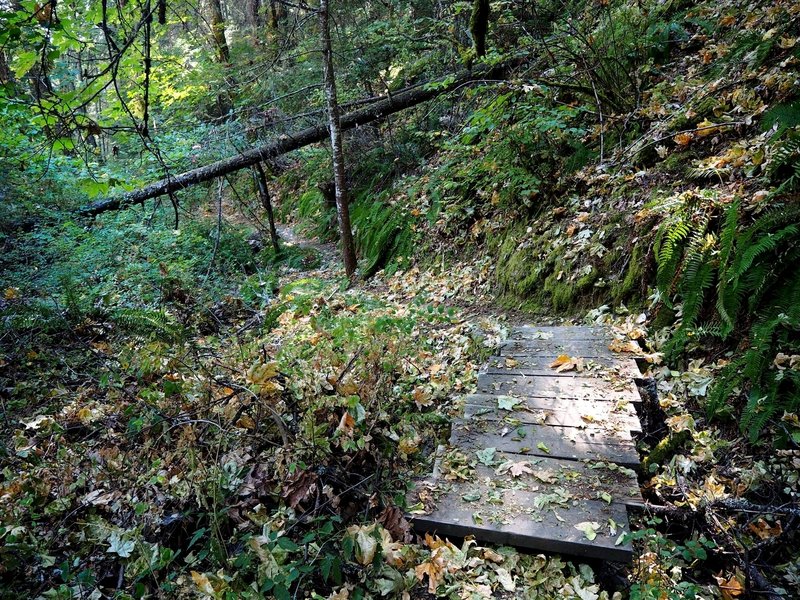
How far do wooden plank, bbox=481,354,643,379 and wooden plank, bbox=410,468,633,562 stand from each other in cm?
145

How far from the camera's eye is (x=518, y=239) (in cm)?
679

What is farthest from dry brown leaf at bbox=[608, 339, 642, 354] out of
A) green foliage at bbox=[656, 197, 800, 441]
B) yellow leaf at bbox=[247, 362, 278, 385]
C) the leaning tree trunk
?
the leaning tree trunk

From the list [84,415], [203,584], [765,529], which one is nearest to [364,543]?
[203,584]

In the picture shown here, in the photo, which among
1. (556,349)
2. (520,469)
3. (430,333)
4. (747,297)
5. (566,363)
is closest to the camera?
(520,469)

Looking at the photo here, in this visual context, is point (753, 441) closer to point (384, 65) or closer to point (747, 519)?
point (747, 519)

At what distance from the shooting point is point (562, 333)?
4891 mm

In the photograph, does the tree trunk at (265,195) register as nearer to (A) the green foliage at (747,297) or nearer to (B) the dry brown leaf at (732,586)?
(A) the green foliage at (747,297)

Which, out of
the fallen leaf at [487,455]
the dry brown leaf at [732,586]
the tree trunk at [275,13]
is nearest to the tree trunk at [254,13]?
the tree trunk at [275,13]

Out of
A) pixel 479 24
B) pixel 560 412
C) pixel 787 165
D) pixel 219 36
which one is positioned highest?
pixel 219 36

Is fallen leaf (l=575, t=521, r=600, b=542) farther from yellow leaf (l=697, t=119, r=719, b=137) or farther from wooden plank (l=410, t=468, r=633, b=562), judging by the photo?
yellow leaf (l=697, t=119, r=719, b=137)

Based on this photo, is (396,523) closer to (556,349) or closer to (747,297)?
(556,349)

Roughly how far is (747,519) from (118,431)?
16.4 feet

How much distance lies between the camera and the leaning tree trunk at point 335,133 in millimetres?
8242

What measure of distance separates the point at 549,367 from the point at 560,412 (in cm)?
75
